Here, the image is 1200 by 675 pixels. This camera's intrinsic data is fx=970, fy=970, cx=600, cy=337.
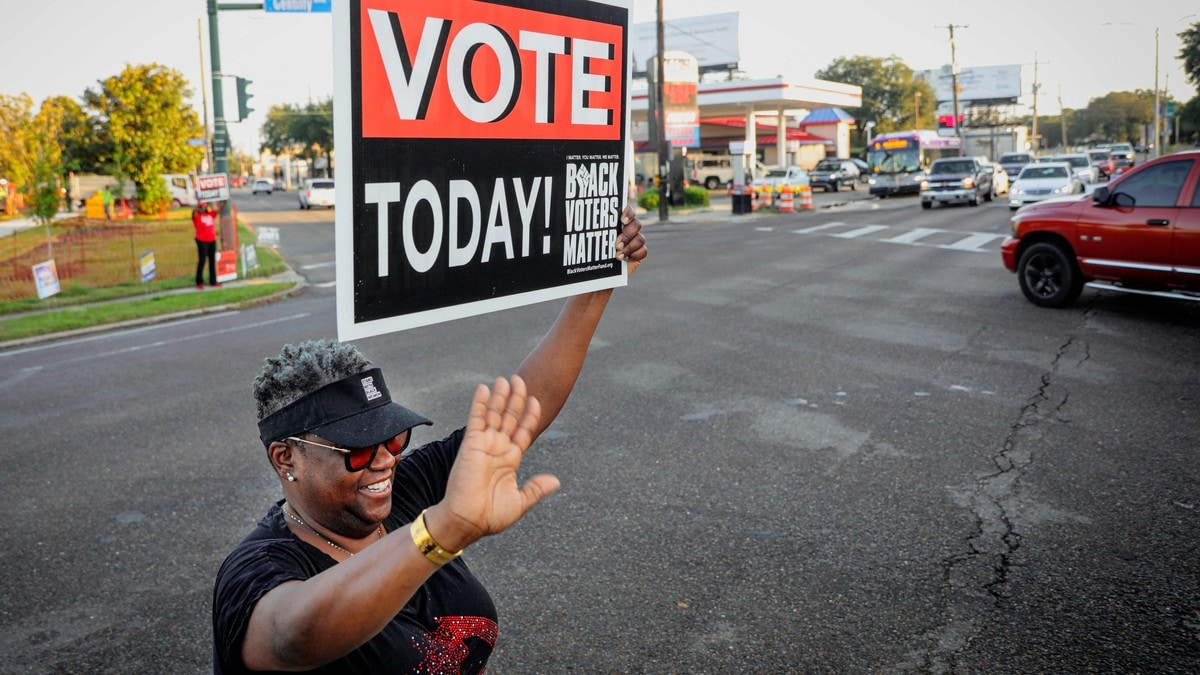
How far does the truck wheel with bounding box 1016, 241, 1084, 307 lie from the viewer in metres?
12.5

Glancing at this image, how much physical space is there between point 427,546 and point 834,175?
184 ft

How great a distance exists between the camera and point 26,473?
7.09 m

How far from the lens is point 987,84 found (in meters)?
105

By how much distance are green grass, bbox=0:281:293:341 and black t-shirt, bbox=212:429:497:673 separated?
13.5 m

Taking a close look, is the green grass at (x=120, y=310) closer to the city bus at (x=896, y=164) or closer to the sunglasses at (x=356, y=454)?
the sunglasses at (x=356, y=454)

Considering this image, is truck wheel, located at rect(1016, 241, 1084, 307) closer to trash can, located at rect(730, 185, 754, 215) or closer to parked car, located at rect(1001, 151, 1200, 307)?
parked car, located at rect(1001, 151, 1200, 307)

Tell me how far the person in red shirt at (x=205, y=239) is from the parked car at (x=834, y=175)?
4192 centimetres

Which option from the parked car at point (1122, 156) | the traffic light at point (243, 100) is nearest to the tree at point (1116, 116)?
the parked car at point (1122, 156)

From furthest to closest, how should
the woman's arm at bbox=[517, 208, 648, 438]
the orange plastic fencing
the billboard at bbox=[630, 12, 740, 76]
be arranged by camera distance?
the billboard at bbox=[630, 12, 740, 76] → the orange plastic fencing → the woman's arm at bbox=[517, 208, 648, 438]

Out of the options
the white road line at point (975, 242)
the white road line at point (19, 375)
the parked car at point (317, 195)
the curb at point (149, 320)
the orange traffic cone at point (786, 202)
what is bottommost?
the white road line at point (19, 375)

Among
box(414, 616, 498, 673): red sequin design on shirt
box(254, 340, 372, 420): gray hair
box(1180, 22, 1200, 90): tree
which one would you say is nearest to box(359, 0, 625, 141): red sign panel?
box(254, 340, 372, 420): gray hair

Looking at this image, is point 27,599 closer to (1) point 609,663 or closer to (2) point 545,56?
(1) point 609,663

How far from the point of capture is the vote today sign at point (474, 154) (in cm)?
202

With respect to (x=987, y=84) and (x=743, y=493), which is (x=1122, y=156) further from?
(x=743, y=493)
